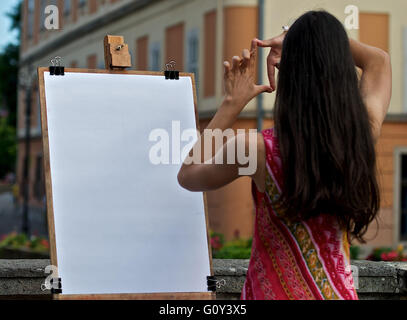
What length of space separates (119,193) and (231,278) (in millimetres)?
871

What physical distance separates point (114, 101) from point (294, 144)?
1.65 meters

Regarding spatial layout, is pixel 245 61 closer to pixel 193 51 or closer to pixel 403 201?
pixel 403 201

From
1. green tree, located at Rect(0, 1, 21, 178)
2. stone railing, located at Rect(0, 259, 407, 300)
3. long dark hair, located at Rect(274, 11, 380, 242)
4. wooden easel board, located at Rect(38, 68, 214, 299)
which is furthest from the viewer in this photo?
green tree, located at Rect(0, 1, 21, 178)

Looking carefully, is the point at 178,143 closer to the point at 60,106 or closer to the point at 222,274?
the point at 60,106

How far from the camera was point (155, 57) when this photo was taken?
20.3m

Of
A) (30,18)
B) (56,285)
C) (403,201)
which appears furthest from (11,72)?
(56,285)

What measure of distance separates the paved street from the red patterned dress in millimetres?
17716

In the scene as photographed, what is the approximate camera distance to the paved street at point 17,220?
22.5 metres

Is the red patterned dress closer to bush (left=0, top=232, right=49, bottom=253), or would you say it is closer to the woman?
the woman

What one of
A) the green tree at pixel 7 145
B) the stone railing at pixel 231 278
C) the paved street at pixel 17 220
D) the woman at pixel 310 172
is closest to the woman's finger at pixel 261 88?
the woman at pixel 310 172

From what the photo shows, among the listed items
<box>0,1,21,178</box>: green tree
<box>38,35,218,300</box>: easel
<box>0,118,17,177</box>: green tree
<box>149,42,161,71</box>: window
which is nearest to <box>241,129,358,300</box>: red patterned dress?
<box>38,35,218,300</box>: easel

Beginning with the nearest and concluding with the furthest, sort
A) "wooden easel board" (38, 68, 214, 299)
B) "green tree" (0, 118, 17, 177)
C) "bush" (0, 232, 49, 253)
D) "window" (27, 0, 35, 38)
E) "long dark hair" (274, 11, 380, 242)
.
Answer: "long dark hair" (274, 11, 380, 242) < "wooden easel board" (38, 68, 214, 299) < "bush" (0, 232, 49, 253) < "window" (27, 0, 35, 38) < "green tree" (0, 118, 17, 177)

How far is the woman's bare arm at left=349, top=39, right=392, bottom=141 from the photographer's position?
8.20ft

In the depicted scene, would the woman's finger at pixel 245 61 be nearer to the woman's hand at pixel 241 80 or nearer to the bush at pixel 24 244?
the woman's hand at pixel 241 80
